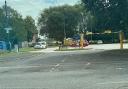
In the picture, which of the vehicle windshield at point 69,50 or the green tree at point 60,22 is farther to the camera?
the green tree at point 60,22

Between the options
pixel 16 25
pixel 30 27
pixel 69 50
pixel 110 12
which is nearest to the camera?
pixel 110 12

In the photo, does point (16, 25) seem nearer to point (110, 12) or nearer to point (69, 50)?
point (69, 50)

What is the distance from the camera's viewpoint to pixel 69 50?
68000mm

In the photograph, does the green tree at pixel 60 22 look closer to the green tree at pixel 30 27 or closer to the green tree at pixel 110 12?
the green tree at pixel 30 27

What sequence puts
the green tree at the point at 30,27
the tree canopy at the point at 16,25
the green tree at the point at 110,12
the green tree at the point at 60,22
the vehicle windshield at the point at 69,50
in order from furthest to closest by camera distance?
1. the green tree at the point at 30,27
2. the green tree at the point at 60,22
3. the tree canopy at the point at 16,25
4. the green tree at the point at 110,12
5. the vehicle windshield at the point at 69,50

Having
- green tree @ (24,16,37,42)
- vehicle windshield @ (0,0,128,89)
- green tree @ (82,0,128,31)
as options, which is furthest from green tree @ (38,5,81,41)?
green tree @ (82,0,128,31)

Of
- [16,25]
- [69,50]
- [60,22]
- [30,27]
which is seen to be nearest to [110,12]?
[69,50]

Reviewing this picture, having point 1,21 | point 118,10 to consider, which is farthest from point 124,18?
point 1,21

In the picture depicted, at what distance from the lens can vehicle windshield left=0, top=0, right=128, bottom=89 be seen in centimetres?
1959

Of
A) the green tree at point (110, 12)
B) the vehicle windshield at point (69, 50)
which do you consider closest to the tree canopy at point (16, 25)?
the vehicle windshield at point (69, 50)

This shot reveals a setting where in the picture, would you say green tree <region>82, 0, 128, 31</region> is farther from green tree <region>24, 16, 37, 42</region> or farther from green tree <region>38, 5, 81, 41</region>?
green tree <region>24, 16, 37, 42</region>

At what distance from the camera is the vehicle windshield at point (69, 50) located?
19594mm

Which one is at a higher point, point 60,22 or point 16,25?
point 60,22

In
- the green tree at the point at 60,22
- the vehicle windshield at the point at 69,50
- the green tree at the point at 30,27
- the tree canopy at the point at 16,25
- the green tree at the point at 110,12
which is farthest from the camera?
the green tree at the point at 30,27
